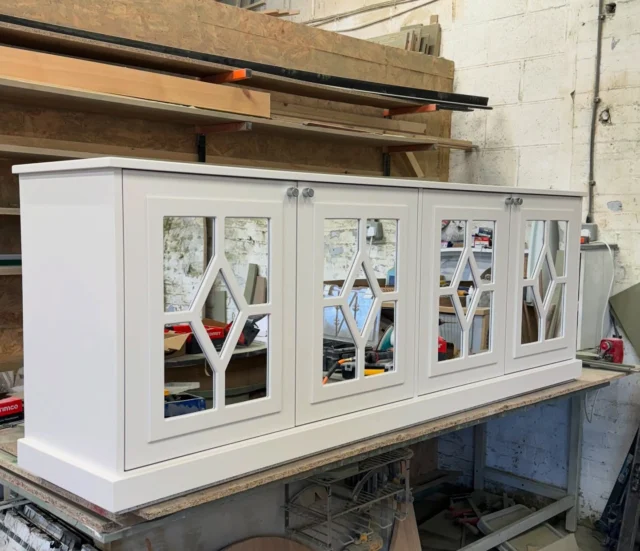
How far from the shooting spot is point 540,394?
2.43 meters

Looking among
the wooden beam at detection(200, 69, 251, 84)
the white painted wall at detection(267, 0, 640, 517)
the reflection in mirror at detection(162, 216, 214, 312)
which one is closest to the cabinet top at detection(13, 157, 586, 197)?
the reflection in mirror at detection(162, 216, 214, 312)

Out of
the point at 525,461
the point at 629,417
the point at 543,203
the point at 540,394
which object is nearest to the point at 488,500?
the point at 525,461

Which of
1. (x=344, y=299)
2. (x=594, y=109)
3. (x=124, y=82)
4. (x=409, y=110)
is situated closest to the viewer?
(x=344, y=299)

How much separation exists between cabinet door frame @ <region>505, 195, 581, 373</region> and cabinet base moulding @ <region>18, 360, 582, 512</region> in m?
0.33

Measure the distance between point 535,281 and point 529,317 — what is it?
13 cm

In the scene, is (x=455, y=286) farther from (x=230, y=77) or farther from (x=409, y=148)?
(x=409, y=148)

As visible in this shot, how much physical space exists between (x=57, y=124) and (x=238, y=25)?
3.10ft

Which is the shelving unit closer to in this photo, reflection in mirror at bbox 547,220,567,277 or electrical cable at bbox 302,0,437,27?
reflection in mirror at bbox 547,220,567,277

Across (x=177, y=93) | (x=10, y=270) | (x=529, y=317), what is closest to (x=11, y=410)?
(x=10, y=270)

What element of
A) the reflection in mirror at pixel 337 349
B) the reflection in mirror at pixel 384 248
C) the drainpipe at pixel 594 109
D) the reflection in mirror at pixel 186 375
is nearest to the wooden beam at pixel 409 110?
the drainpipe at pixel 594 109

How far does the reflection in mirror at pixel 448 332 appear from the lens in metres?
2.08

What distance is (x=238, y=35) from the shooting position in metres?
2.98

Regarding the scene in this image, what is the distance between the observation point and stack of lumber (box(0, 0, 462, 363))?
2.23m

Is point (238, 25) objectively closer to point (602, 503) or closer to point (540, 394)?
point (540, 394)
